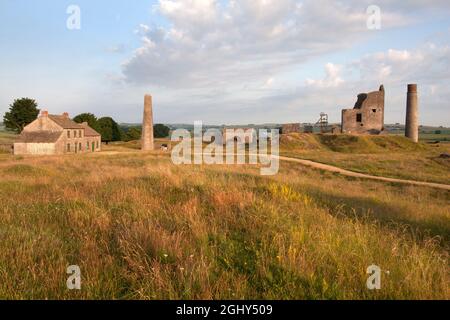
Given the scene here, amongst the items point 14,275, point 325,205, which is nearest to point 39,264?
point 14,275

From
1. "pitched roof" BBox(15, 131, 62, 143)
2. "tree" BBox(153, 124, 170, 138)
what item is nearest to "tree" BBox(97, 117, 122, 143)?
"pitched roof" BBox(15, 131, 62, 143)

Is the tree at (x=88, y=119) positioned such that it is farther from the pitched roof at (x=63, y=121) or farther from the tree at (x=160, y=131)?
the tree at (x=160, y=131)

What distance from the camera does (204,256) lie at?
3701 millimetres

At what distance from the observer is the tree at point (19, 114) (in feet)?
182

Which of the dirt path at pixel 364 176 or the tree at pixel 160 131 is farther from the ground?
the tree at pixel 160 131

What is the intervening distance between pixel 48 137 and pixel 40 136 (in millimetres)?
1360

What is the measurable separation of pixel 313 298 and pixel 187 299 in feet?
3.92

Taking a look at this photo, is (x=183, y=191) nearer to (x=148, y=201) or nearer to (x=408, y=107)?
(x=148, y=201)

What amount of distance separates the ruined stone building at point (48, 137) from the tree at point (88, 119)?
51.7 feet

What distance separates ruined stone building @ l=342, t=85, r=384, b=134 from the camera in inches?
1882

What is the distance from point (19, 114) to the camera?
183ft

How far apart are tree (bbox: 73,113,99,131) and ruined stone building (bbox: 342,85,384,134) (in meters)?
48.9

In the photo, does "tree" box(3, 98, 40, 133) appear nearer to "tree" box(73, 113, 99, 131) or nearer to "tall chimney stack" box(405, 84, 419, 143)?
"tree" box(73, 113, 99, 131)

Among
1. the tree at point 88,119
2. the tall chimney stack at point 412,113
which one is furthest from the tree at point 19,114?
the tall chimney stack at point 412,113
